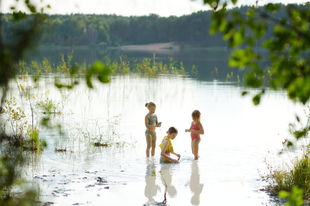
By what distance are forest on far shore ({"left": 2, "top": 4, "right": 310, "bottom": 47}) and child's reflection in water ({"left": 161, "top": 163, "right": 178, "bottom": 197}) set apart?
264 ft

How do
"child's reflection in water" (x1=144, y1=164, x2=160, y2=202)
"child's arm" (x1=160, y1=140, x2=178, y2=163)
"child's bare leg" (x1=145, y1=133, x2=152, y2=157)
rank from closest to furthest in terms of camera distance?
1. "child's reflection in water" (x1=144, y1=164, x2=160, y2=202)
2. "child's arm" (x1=160, y1=140, x2=178, y2=163)
3. "child's bare leg" (x1=145, y1=133, x2=152, y2=157)

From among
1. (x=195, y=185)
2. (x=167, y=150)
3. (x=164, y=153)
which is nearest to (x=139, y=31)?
(x=167, y=150)

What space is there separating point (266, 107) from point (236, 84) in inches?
289

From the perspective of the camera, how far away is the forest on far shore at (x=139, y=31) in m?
98.3

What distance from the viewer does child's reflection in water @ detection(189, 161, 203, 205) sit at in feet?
17.8

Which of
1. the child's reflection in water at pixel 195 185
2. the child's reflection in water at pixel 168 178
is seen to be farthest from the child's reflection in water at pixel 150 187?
the child's reflection in water at pixel 195 185

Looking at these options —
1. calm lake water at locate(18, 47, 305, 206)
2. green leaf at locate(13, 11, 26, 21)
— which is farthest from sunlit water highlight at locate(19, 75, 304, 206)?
green leaf at locate(13, 11, 26, 21)

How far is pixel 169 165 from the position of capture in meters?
7.16

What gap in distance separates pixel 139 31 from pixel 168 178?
391 ft

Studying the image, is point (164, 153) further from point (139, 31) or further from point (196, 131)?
point (139, 31)

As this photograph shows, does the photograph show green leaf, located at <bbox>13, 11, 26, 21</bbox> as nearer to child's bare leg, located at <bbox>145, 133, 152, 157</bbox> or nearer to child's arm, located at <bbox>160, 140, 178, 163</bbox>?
child's arm, located at <bbox>160, 140, 178, 163</bbox>

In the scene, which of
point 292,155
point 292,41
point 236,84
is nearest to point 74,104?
point 292,155

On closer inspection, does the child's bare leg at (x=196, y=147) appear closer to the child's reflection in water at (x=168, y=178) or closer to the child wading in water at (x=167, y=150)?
the child wading in water at (x=167, y=150)

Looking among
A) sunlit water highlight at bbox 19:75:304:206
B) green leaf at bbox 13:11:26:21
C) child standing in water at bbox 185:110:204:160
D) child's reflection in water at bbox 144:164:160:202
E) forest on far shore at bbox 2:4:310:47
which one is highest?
forest on far shore at bbox 2:4:310:47
